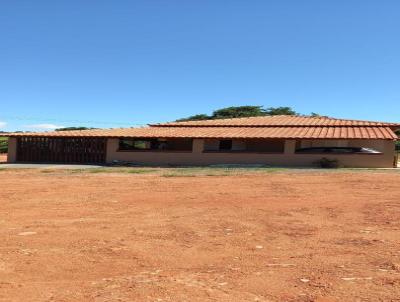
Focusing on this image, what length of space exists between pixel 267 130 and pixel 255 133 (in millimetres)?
1653

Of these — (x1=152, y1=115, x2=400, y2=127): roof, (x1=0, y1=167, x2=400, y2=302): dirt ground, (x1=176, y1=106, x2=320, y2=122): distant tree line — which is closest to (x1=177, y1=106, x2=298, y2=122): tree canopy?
(x1=176, y1=106, x2=320, y2=122): distant tree line

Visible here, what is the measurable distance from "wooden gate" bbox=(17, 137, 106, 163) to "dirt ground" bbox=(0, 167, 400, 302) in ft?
66.8

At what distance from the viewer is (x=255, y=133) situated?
31984 millimetres

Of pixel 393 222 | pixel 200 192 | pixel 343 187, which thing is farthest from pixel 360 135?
pixel 393 222

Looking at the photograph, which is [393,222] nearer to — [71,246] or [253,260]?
[253,260]

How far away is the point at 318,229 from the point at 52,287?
17.2 ft

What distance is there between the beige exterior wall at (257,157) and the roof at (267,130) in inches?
34.8

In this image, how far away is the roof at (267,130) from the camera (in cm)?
2973

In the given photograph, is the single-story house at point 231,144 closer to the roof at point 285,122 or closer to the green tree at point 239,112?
the roof at point 285,122

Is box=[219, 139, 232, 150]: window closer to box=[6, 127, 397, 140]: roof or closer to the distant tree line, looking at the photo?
box=[6, 127, 397, 140]: roof

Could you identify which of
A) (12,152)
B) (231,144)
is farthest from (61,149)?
(231,144)

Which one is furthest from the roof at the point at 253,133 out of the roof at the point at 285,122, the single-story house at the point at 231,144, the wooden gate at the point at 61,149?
the roof at the point at 285,122

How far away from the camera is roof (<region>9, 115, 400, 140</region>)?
2973 cm

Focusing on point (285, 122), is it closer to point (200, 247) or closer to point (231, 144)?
point (231, 144)
